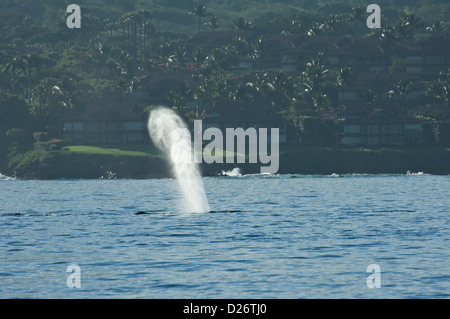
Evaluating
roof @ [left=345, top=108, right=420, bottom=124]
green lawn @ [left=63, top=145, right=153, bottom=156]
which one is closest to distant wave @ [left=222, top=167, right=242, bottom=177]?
green lawn @ [left=63, top=145, right=153, bottom=156]

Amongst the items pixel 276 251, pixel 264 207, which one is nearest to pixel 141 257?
pixel 276 251

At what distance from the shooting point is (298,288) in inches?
1503

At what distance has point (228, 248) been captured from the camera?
171 feet

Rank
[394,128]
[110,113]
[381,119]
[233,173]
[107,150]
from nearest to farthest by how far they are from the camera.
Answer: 1. [233,173]
2. [107,150]
3. [110,113]
4. [394,128]
5. [381,119]

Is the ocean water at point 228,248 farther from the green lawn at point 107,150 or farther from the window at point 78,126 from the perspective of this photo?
the window at point 78,126

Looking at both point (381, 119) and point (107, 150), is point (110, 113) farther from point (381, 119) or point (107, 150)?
point (381, 119)

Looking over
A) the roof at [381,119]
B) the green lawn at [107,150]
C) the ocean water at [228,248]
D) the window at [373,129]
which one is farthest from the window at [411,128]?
the ocean water at [228,248]

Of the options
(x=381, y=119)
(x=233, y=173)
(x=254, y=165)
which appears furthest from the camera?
(x=381, y=119)

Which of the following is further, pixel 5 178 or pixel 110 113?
pixel 110 113

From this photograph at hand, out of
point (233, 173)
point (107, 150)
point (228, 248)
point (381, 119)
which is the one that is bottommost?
point (233, 173)

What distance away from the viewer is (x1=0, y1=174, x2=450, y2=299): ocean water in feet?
126

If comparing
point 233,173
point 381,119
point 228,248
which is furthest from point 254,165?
point 228,248
